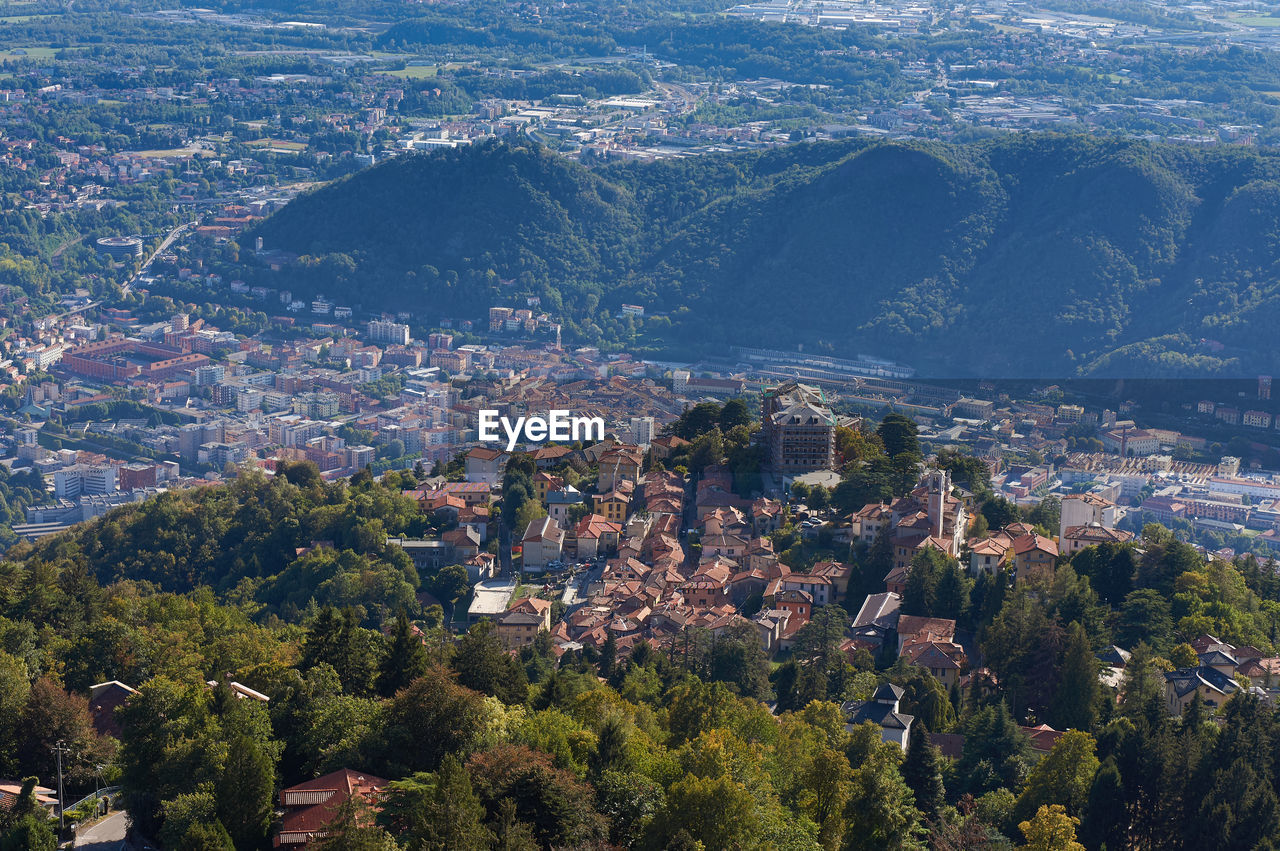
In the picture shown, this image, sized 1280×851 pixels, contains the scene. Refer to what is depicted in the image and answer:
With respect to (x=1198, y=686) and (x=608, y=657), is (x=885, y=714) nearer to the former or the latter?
(x=1198, y=686)

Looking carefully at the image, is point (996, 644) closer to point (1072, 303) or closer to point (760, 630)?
point (760, 630)

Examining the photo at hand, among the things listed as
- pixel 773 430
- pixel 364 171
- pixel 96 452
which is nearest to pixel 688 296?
pixel 364 171

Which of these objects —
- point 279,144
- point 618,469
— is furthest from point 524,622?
point 279,144

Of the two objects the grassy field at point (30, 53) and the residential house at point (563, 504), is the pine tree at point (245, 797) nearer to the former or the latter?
the residential house at point (563, 504)

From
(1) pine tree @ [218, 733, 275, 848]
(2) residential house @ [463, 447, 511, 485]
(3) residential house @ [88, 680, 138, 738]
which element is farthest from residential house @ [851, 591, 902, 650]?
(1) pine tree @ [218, 733, 275, 848]

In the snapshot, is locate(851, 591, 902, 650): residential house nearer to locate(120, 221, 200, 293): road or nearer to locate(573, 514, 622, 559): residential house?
locate(573, 514, 622, 559): residential house

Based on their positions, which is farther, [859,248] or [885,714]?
[859,248]

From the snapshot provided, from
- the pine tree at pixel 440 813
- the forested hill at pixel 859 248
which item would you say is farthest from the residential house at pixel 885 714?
the forested hill at pixel 859 248
